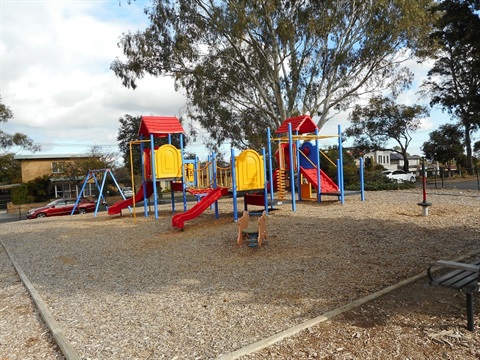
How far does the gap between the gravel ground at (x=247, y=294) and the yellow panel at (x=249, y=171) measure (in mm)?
2118

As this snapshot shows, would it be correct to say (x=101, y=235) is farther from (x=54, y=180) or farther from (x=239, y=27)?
(x=54, y=180)

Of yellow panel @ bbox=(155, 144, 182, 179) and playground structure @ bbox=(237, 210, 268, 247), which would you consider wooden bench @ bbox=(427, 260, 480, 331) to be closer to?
playground structure @ bbox=(237, 210, 268, 247)

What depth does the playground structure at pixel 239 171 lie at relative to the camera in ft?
37.8

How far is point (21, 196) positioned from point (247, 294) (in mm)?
43971

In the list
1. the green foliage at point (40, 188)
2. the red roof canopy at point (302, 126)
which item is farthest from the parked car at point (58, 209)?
the green foliage at point (40, 188)

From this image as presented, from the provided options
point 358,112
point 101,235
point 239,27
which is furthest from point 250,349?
point 358,112

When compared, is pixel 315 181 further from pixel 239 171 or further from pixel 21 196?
pixel 21 196

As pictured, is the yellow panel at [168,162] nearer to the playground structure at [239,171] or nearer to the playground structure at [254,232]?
the playground structure at [239,171]

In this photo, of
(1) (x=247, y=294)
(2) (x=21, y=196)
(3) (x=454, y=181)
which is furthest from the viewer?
(2) (x=21, y=196)

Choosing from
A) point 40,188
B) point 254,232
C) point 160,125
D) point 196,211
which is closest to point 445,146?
point 160,125

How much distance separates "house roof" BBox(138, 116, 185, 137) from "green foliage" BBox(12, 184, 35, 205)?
32.5m

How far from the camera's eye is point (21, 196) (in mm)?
41750

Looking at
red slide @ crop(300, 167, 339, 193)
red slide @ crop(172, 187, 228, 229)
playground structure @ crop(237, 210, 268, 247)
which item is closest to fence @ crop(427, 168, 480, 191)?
red slide @ crop(300, 167, 339, 193)

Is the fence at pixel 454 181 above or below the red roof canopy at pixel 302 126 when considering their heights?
below
